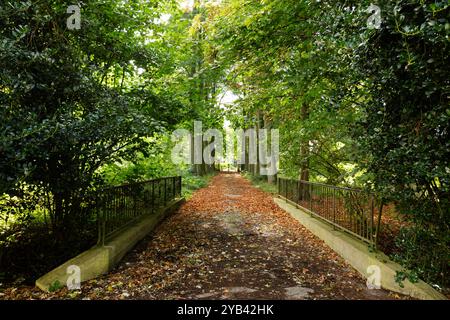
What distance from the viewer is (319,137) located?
8867 millimetres

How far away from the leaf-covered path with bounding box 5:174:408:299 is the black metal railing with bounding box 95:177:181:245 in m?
0.63

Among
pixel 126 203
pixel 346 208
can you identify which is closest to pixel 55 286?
pixel 126 203

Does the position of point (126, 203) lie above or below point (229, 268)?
above

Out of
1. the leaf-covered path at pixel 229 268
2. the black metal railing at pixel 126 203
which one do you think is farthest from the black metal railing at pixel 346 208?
the black metal railing at pixel 126 203

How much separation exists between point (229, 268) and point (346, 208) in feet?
9.42

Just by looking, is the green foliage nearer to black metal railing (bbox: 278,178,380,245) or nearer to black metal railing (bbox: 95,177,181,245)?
black metal railing (bbox: 95,177,181,245)

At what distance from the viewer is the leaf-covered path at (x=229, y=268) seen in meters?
4.20

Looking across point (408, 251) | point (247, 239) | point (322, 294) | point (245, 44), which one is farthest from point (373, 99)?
point (247, 239)

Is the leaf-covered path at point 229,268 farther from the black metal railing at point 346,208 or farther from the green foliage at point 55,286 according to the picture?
the black metal railing at point 346,208

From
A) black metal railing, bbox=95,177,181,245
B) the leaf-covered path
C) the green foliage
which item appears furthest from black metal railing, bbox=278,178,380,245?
the green foliage

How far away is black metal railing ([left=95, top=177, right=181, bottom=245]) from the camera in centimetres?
541

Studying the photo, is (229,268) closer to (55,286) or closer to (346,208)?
(55,286)

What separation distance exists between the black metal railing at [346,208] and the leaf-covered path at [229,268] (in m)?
0.60

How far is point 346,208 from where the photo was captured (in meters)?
6.39
